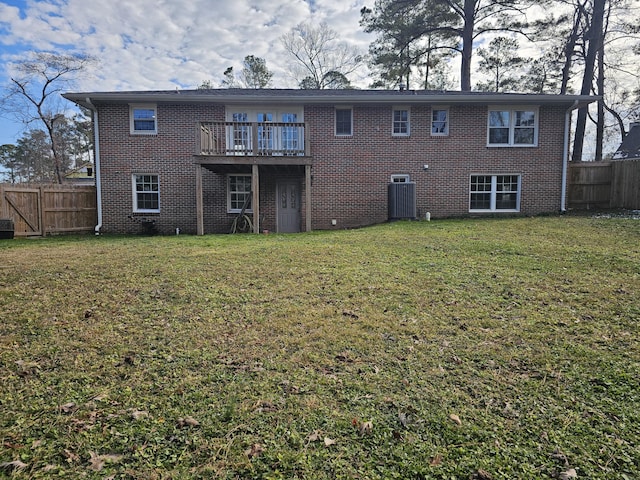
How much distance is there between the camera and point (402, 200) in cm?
1315

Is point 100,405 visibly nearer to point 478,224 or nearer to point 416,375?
point 416,375

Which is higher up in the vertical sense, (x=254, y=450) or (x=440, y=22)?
(x=440, y=22)

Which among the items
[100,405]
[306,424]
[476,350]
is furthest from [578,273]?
[100,405]

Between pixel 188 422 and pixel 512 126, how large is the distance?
49.8ft

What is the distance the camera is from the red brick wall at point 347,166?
44.7ft

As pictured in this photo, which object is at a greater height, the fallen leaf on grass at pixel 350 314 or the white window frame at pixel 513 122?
the white window frame at pixel 513 122

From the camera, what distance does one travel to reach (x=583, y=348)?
3.52 meters

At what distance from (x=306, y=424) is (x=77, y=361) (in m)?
2.22

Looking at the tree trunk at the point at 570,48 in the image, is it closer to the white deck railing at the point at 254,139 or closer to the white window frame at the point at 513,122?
the white window frame at the point at 513,122

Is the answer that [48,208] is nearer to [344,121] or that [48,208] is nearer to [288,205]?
[288,205]

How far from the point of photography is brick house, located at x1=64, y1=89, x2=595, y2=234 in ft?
44.2

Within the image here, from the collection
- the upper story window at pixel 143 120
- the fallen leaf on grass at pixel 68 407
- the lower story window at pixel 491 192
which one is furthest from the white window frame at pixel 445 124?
the fallen leaf on grass at pixel 68 407

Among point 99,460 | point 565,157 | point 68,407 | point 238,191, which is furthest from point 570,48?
point 99,460

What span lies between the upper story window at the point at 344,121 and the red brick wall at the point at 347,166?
0.20 m
